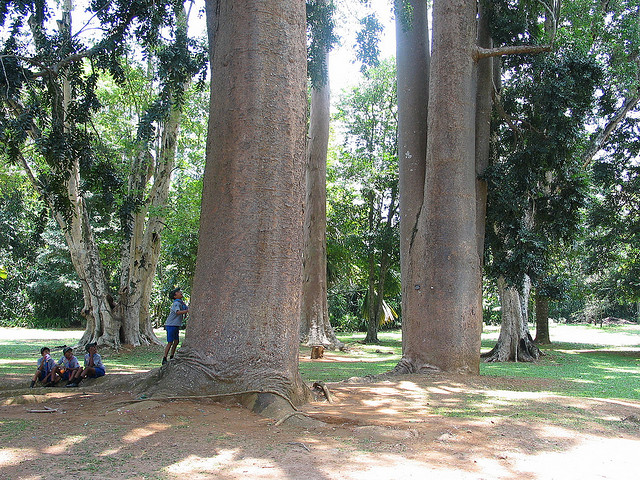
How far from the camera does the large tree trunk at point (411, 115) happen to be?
10.9m

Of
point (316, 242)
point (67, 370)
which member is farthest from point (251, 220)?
point (316, 242)

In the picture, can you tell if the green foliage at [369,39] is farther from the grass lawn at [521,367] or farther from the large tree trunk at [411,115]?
the grass lawn at [521,367]

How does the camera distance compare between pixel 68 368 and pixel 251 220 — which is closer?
pixel 251 220

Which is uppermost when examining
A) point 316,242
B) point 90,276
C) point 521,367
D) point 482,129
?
point 482,129

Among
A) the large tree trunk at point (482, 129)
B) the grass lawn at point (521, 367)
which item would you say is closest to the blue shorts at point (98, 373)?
the grass lawn at point (521, 367)

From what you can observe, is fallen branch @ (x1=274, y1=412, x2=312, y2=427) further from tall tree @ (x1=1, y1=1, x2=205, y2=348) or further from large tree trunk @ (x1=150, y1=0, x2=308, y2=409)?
tall tree @ (x1=1, y1=1, x2=205, y2=348)

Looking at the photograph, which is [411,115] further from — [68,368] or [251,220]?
[68,368]

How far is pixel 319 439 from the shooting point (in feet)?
16.5

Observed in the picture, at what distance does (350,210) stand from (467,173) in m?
15.9

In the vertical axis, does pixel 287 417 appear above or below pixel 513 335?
below

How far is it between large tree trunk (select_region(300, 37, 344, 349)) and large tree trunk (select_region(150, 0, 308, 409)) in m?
13.9

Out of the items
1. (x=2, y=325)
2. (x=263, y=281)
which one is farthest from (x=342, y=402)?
(x=2, y=325)

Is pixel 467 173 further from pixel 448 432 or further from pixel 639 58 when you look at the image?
pixel 639 58

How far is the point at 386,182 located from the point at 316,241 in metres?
5.49
